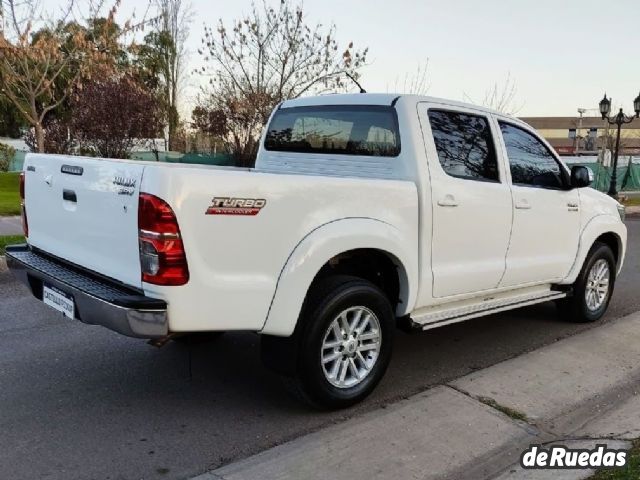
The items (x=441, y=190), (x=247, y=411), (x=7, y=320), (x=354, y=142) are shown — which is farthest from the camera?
(x=7, y=320)

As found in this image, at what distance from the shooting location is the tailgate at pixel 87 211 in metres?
3.22

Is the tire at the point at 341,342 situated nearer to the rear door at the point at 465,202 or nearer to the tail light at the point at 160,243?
the rear door at the point at 465,202

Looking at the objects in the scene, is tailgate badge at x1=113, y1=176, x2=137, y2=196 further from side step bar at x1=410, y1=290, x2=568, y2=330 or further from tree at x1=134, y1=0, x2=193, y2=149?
tree at x1=134, y1=0, x2=193, y2=149

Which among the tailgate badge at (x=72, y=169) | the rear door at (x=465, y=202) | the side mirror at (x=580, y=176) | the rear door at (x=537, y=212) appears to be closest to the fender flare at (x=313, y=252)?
the rear door at (x=465, y=202)

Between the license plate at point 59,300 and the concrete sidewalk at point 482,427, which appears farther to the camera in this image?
the license plate at point 59,300

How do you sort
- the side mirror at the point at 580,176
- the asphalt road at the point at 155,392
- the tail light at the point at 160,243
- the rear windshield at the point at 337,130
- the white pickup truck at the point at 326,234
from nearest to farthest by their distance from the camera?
1. the tail light at the point at 160,243
2. the white pickup truck at the point at 326,234
3. the asphalt road at the point at 155,392
4. the rear windshield at the point at 337,130
5. the side mirror at the point at 580,176

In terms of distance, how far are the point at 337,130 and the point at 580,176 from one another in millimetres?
2191

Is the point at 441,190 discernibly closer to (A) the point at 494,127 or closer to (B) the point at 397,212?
(B) the point at 397,212

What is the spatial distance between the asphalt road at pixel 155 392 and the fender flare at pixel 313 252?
699 millimetres

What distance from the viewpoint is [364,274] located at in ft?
13.9

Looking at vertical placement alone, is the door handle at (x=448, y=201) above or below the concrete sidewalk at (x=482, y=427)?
above

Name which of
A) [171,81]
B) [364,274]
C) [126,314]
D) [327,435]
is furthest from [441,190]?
[171,81]

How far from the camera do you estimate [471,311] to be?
4.62 metres

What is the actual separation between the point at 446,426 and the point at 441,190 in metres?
1.53
